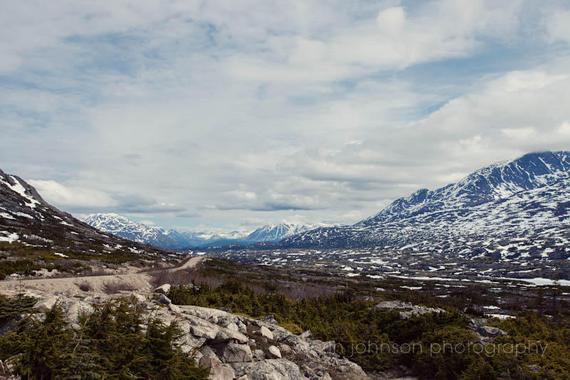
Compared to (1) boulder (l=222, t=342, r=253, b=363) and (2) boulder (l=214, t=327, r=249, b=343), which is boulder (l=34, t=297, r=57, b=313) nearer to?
(2) boulder (l=214, t=327, r=249, b=343)

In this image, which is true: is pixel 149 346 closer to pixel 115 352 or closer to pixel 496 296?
pixel 115 352

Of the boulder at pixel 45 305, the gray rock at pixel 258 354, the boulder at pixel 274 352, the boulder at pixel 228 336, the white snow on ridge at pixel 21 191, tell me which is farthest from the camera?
the white snow on ridge at pixel 21 191

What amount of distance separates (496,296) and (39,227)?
96951 millimetres

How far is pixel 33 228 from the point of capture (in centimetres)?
9062

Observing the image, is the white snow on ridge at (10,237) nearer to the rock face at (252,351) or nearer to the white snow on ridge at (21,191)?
the white snow on ridge at (21,191)

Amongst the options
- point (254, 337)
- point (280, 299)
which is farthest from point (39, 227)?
point (254, 337)

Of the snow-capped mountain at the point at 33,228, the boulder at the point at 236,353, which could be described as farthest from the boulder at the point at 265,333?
the snow-capped mountain at the point at 33,228

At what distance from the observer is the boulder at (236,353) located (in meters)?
18.1

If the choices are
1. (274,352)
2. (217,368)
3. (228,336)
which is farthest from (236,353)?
(217,368)

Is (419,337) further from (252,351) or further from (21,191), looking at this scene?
(21,191)

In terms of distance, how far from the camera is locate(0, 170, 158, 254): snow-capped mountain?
75.8 metres

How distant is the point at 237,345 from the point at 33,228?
87.5 meters

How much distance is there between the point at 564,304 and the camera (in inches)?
2798


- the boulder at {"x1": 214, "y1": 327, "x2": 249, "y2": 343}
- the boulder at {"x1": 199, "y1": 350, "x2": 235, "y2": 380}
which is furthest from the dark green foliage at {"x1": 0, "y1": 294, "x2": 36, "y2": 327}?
the boulder at {"x1": 214, "y1": 327, "x2": 249, "y2": 343}
